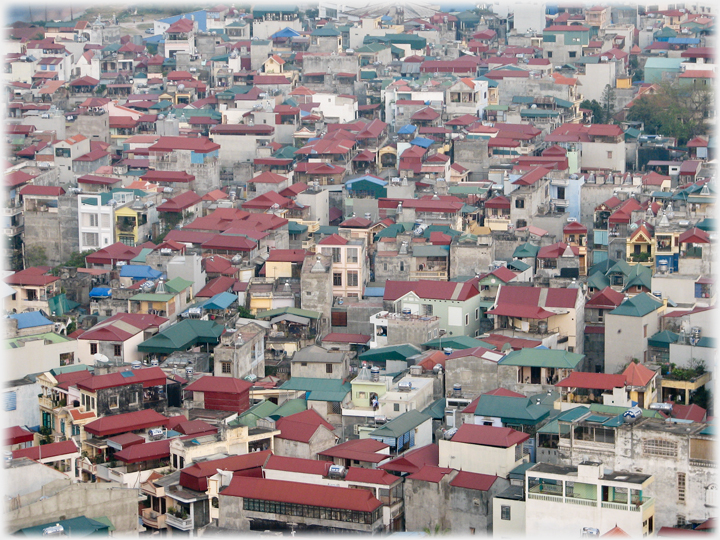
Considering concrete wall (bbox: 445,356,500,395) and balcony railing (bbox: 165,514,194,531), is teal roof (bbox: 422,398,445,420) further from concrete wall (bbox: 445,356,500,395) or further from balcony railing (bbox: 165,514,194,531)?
balcony railing (bbox: 165,514,194,531)

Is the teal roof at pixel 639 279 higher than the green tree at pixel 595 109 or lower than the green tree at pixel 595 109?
lower

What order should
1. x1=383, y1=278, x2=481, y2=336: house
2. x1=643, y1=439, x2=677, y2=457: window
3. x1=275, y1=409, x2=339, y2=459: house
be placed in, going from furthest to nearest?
x1=383, y1=278, x2=481, y2=336: house < x1=275, y1=409, x2=339, y2=459: house < x1=643, y1=439, x2=677, y2=457: window

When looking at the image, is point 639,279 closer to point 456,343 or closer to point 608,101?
point 456,343

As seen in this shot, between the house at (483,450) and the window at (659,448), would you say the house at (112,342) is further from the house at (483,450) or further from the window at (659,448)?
the window at (659,448)

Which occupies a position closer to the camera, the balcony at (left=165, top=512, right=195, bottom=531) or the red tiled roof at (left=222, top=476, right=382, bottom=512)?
the red tiled roof at (left=222, top=476, right=382, bottom=512)

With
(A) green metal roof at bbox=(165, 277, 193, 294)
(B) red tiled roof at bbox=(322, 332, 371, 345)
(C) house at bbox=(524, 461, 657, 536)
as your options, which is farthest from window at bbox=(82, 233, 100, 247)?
(C) house at bbox=(524, 461, 657, 536)

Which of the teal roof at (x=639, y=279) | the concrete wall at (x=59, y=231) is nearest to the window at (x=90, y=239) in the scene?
the concrete wall at (x=59, y=231)
